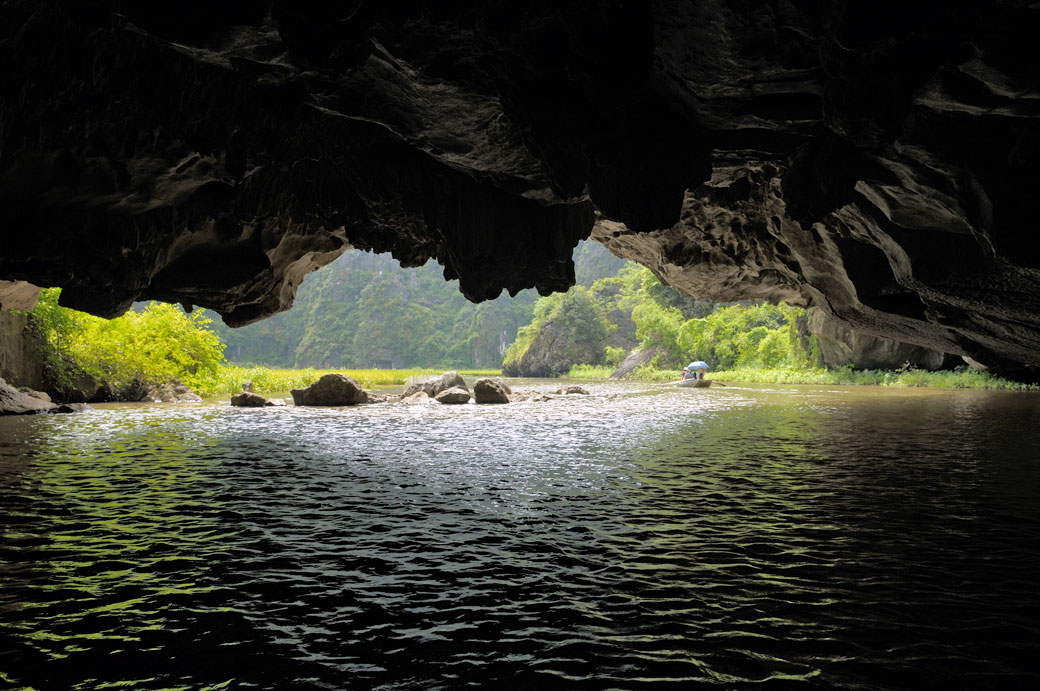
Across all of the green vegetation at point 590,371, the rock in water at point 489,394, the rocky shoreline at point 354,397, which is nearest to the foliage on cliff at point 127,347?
the rocky shoreline at point 354,397

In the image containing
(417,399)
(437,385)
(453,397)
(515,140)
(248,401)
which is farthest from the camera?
(437,385)

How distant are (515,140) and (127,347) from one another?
931 inches

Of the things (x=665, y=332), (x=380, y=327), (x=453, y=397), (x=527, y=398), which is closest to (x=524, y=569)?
(x=453, y=397)

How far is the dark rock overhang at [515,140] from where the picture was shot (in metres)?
6.95

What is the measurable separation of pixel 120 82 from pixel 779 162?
10.3 m

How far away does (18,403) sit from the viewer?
2088cm

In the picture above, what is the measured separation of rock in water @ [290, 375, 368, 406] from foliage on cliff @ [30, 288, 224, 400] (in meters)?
5.44

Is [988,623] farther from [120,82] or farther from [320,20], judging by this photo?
[120,82]

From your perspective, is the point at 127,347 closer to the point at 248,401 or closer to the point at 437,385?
the point at 248,401

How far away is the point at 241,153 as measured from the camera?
34.6ft

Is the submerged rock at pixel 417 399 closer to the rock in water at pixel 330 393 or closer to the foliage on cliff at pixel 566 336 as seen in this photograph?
the rock in water at pixel 330 393

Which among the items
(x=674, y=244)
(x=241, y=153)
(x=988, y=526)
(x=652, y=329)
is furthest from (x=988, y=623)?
(x=652, y=329)

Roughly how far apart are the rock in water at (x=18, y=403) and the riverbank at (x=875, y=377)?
3689cm

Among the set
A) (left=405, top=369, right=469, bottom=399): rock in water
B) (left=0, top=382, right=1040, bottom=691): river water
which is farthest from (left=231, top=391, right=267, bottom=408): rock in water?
(left=0, top=382, right=1040, bottom=691): river water
